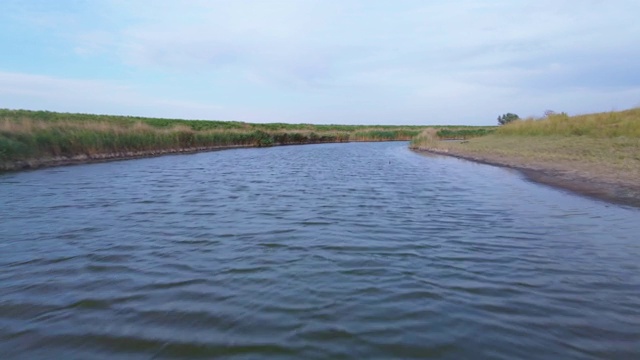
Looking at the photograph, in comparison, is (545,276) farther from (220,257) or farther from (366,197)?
(366,197)

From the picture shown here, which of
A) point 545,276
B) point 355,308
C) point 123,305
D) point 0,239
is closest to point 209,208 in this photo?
point 0,239

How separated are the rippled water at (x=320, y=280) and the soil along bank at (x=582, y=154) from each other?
7.31 ft

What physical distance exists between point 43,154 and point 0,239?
563 inches

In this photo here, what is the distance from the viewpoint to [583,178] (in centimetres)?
1310

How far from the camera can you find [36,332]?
3721 mm

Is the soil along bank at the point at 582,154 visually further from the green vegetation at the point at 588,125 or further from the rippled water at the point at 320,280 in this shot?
the rippled water at the point at 320,280

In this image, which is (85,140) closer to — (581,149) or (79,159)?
(79,159)

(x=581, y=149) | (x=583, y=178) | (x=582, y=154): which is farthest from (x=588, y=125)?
(x=583, y=178)

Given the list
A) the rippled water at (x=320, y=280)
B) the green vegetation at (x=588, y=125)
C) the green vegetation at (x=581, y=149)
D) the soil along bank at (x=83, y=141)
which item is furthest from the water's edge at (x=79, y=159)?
the green vegetation at (x=588, y=125)

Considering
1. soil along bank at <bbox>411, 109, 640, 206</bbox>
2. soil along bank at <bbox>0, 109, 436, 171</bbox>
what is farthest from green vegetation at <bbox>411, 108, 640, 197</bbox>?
soil along bank at <bbox>0, 109, 436, 171</bbox>

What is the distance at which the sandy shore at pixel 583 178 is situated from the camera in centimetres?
1045

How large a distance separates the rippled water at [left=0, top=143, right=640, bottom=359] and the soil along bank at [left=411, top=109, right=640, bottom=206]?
2227mm

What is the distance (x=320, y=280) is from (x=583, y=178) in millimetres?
11678

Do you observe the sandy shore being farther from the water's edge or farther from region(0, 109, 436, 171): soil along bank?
region(0, 109, 436, 171): soil along bank
